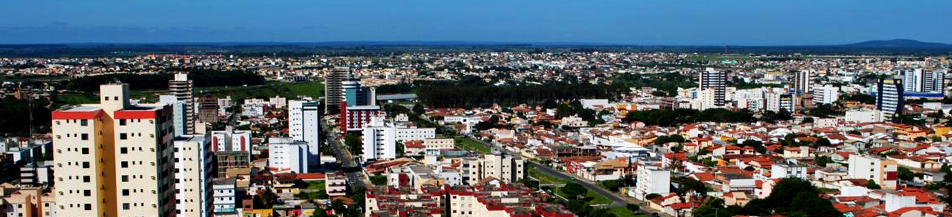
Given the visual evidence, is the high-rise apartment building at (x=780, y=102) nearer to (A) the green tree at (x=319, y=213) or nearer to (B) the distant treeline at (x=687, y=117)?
(B) the distant treeline at (x=687, y=117)

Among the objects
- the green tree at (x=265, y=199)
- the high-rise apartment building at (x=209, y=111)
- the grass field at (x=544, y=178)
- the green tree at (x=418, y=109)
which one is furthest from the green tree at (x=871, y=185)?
the green tree at (x=418, y=109)


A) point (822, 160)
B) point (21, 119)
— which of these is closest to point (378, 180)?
point (822, 160)

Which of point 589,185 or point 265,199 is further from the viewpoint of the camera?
point 589,185

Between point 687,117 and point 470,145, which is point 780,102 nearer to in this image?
point 687,117

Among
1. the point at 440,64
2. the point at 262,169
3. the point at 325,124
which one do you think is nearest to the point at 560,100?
the point at 325,124

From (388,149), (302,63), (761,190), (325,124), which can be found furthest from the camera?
(302,63)

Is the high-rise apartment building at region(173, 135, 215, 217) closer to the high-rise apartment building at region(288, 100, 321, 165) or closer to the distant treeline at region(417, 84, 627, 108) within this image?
the high-rise apartment building at region(288, 100, 321, 165)

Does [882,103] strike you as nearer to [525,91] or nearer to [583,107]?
[583,107]
